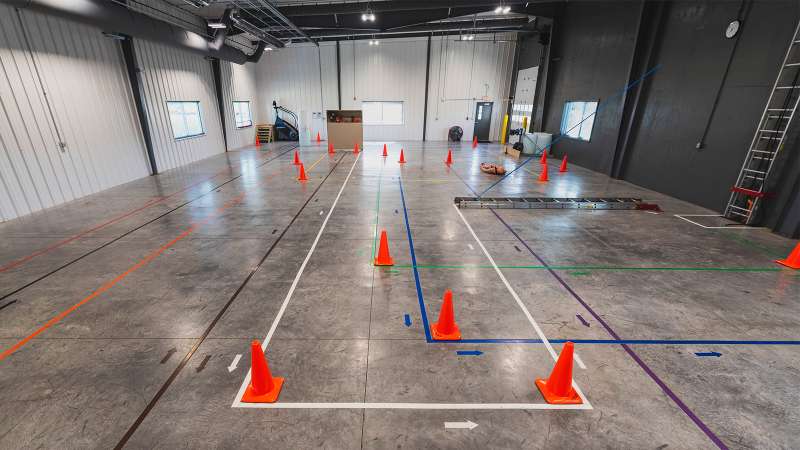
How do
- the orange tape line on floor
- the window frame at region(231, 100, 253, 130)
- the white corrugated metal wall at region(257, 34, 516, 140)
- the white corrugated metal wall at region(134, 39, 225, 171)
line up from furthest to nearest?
the white corrugated metal wall at region(257, 34, 516, 140)
the window frame at region(231, 100, 253, 130)
the white corrugated metal wall at region(134, 39, 225, 171)
the orange tape line on floor

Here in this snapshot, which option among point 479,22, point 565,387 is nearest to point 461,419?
point 565,387

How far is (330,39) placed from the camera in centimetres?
2023

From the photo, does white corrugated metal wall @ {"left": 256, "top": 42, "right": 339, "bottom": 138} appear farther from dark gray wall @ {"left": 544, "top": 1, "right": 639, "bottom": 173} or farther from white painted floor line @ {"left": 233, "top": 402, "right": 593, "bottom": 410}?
white painted floor line @ {"left": 233, "top": 402, "right": 593, "bottom": 410}

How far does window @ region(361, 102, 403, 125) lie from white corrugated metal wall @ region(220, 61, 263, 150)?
6727mm

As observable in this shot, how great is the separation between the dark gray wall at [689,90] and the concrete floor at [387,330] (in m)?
1.80

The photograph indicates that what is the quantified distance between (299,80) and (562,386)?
2260 centimetres

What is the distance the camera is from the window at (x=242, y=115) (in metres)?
18.3

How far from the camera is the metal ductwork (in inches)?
281

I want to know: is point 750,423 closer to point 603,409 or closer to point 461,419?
point 603,409

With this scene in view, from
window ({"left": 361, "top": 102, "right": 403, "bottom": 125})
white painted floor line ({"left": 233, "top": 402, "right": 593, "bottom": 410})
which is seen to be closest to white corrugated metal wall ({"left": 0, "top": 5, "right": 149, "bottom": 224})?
white painted floor line ({"left": 233, "top": 402, "right": 593, "bottom": 410})

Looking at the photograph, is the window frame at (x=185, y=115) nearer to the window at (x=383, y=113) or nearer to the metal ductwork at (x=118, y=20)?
the metal ductwork at (x=118, y=20)

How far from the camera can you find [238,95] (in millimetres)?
18609

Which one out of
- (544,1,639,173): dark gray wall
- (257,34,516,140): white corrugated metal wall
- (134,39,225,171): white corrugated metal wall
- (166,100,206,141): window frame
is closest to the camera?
(134,39,225,171): white corrugated metal wall

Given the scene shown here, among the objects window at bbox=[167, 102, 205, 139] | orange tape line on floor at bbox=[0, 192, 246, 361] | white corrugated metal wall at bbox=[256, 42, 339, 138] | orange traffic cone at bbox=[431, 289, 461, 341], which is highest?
white corrugated metal wall at bbox=[256, 42, 339, 138]
